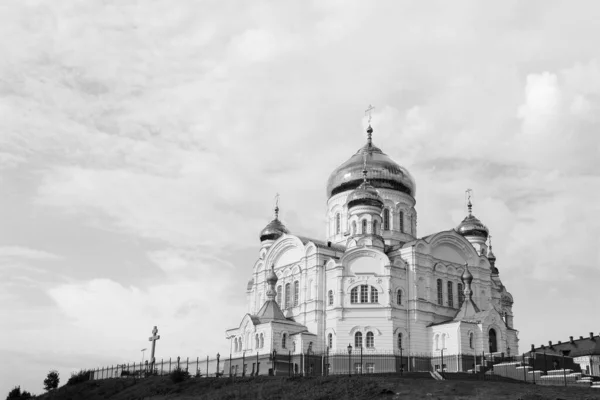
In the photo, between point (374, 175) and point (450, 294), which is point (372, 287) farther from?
point (374, 175)

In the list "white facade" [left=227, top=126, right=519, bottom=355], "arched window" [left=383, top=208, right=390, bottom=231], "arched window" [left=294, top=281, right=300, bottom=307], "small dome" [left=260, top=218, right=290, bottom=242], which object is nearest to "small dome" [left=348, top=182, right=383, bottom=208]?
"white facade" [left=227, top=126, right=519, bottom=355]

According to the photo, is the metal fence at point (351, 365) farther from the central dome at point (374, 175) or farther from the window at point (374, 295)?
the central dome at point (374, 175)

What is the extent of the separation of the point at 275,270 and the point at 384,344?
10.0 metres

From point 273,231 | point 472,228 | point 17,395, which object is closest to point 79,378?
point 17,395

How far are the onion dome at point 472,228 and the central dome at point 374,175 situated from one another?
192 inches

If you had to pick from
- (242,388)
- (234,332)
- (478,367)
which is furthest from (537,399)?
(234,332)

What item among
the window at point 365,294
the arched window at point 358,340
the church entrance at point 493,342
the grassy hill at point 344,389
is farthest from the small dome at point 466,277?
the grassy hill at point 344,389

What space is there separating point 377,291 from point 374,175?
10.1 m

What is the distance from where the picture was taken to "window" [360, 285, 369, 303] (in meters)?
40.0

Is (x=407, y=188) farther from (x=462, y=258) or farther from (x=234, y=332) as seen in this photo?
(x=234, y=332)

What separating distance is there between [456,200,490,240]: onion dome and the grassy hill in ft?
70.6

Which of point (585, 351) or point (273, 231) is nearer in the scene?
point (585, 351)

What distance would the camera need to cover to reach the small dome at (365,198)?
4338cm

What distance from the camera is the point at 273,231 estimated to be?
49.8m
